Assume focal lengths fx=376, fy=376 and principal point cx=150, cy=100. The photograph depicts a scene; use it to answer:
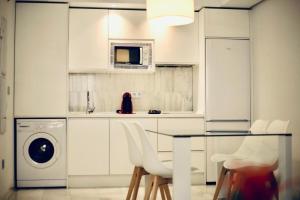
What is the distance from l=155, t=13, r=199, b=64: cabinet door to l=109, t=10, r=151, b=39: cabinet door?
0.44ft

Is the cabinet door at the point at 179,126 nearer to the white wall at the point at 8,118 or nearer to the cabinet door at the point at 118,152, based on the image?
the cabinet door at the point at 118,152

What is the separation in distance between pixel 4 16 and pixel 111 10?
135cm

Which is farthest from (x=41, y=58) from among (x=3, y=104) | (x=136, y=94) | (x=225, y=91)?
(x=225, y=91)

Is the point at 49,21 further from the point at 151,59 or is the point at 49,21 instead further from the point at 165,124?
the point at 165,124

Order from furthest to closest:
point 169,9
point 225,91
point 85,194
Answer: point 225,91 < point 85,194 < point 169,9

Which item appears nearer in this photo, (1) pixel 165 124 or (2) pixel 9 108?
(2) pixel 9 108

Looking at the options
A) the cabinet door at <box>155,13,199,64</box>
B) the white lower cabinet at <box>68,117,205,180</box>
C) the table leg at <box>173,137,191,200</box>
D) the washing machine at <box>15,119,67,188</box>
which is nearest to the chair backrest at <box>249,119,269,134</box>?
the table leg at <box>173,137,191,200</box>

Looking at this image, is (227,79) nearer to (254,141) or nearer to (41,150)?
(254,141)

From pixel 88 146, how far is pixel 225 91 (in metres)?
1.84

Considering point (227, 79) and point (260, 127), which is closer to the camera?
point (260, 127)

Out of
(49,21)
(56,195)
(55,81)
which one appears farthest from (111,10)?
(56,195)

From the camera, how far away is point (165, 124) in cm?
466

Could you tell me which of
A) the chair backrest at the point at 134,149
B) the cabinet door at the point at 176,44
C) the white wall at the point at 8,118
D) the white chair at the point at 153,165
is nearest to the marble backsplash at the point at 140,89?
the cabinet door at the point at 176,44

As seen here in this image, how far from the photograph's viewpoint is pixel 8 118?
163 inches
